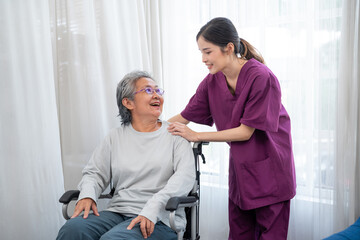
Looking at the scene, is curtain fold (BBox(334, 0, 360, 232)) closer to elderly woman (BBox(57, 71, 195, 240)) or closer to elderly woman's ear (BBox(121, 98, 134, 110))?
elderly woman (BBox(57, 71, 195, 240))

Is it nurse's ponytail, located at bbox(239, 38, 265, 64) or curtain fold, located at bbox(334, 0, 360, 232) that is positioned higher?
nurse's ponytail, located at bbox(239, 38, 265, 64)

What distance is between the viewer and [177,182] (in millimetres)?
1573

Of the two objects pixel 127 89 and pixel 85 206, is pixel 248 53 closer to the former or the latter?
pixel 127 89

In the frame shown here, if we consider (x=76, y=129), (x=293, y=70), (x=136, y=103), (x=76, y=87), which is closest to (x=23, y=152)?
(x=76, y=129)

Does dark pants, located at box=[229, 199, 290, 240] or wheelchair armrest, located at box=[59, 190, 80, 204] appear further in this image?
dark pants, located at box=[229, 199, 290, 240]

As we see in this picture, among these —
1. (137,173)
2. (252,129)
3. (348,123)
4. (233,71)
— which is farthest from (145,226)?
(348,123)

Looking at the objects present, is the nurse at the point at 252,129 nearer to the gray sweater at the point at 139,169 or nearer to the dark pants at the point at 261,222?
the dark pants at the point at 261,222

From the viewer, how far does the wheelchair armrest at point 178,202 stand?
1.38m

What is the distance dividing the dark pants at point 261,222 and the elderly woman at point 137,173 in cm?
37

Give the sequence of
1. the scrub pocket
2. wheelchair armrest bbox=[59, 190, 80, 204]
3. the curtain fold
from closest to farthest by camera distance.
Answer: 1. wheelchair armrest bbox=[59, 190, 80, 204]
2. the scrub pocket
3. the curtain fold

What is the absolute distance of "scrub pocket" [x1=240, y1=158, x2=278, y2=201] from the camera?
1627mm

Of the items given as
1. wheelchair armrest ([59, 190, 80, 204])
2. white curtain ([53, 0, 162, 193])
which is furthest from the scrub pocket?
white curtain ([53, 0, 162, 193])

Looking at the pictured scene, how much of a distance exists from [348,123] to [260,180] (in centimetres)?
72

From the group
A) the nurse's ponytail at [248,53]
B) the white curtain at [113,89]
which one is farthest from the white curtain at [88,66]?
the nurse's ponytail at [248,53]
